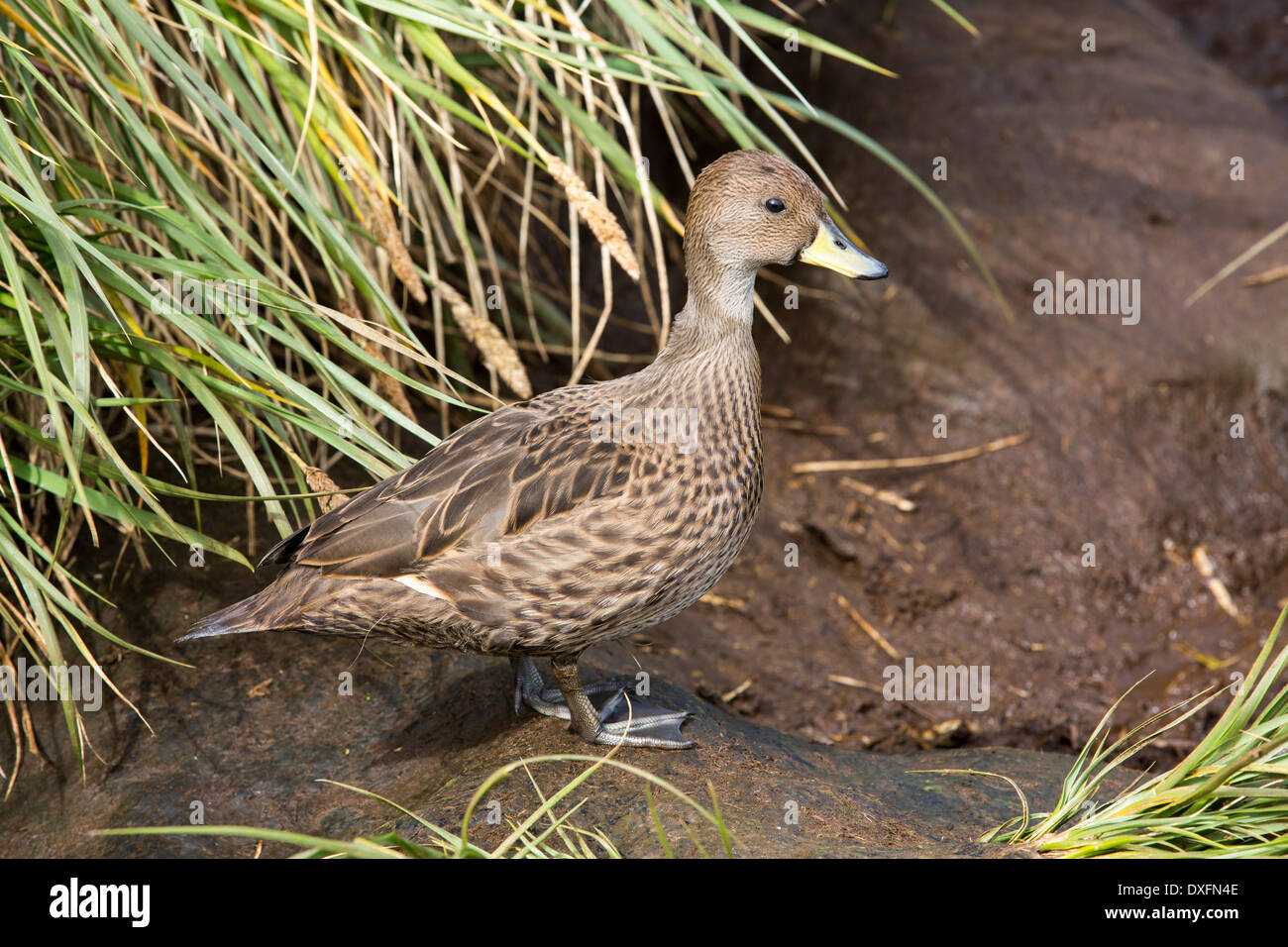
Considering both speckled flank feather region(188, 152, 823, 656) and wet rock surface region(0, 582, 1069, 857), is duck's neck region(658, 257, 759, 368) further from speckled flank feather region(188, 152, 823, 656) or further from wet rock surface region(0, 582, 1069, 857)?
wet rock surface region(0, 582, 1069, 857)

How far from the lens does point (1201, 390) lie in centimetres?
495

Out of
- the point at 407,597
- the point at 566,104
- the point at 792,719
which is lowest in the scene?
the point at 792,719

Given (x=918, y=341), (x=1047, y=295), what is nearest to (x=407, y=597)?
(x=918, y=341)

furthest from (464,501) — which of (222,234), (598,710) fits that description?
(222,234)

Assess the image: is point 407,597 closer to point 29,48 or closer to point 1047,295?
point 29,48

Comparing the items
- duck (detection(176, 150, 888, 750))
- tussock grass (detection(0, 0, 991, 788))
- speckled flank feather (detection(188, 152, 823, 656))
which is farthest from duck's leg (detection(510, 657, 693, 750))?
tussock grass (detection(0, 0, 991, 788))

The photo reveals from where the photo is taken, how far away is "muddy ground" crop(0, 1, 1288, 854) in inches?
160

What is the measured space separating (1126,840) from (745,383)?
1.29 metres

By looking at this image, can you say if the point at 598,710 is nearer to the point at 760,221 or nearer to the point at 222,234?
the point at 760,221

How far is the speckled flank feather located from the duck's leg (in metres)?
0.13

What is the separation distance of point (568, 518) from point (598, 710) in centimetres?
59

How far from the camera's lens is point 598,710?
2865 mm

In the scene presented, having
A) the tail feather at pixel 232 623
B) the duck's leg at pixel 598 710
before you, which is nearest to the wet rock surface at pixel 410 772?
the duck's leg at pixel 598 710

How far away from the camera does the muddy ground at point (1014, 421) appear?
4.07 meters
